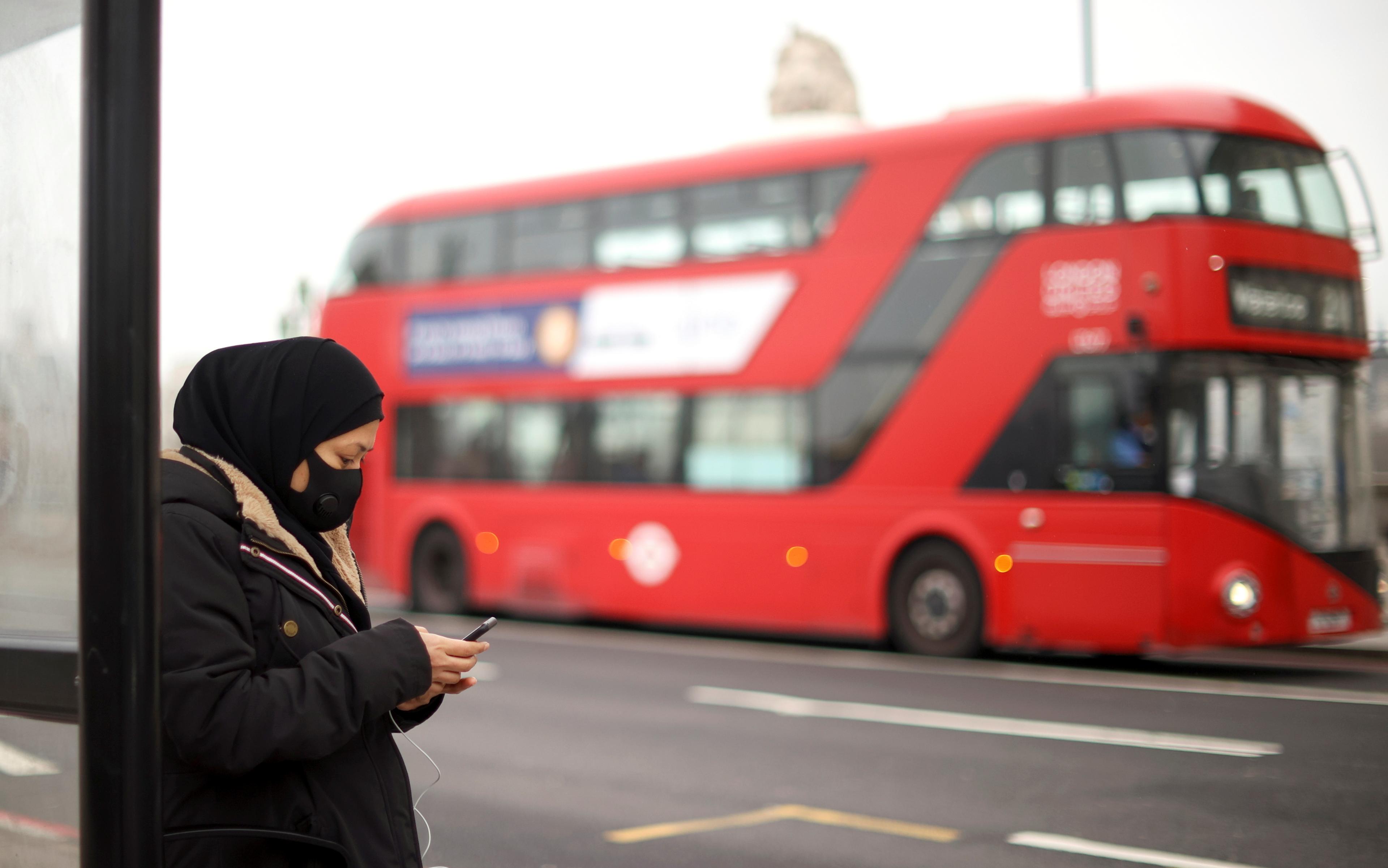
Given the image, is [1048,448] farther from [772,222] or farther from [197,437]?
[197,437]

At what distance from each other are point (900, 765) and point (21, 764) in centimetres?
544

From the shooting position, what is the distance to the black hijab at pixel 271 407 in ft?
7.63

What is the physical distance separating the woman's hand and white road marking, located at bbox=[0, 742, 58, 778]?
669 millimetres

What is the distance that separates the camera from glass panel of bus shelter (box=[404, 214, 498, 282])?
15.0 m

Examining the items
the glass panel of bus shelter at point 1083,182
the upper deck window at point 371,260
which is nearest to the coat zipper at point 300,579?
the glass panel of bus shelter at point 1083,182

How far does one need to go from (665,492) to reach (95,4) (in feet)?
38.1

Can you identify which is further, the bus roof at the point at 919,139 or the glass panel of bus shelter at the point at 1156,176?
the bus roof at the point at 919,139

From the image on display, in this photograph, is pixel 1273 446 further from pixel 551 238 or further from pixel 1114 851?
pixel 551 238

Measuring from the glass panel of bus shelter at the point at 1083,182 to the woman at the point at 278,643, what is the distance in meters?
9.34

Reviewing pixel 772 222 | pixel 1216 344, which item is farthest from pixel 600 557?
pixel 1216 344

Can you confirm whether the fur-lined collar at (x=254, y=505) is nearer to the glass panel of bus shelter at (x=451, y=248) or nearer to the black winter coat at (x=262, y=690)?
the black winter coat at (x=262, y=690)

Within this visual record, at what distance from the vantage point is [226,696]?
7.02 ft

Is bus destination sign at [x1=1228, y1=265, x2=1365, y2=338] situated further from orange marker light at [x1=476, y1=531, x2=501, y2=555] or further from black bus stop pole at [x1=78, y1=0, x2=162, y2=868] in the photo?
black bus stop pole at [x1=78, y1=0, x2=162, y2=868]

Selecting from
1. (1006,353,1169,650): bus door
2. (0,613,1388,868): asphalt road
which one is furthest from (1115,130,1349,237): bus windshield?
(0,613,1388,868): asphalt road
